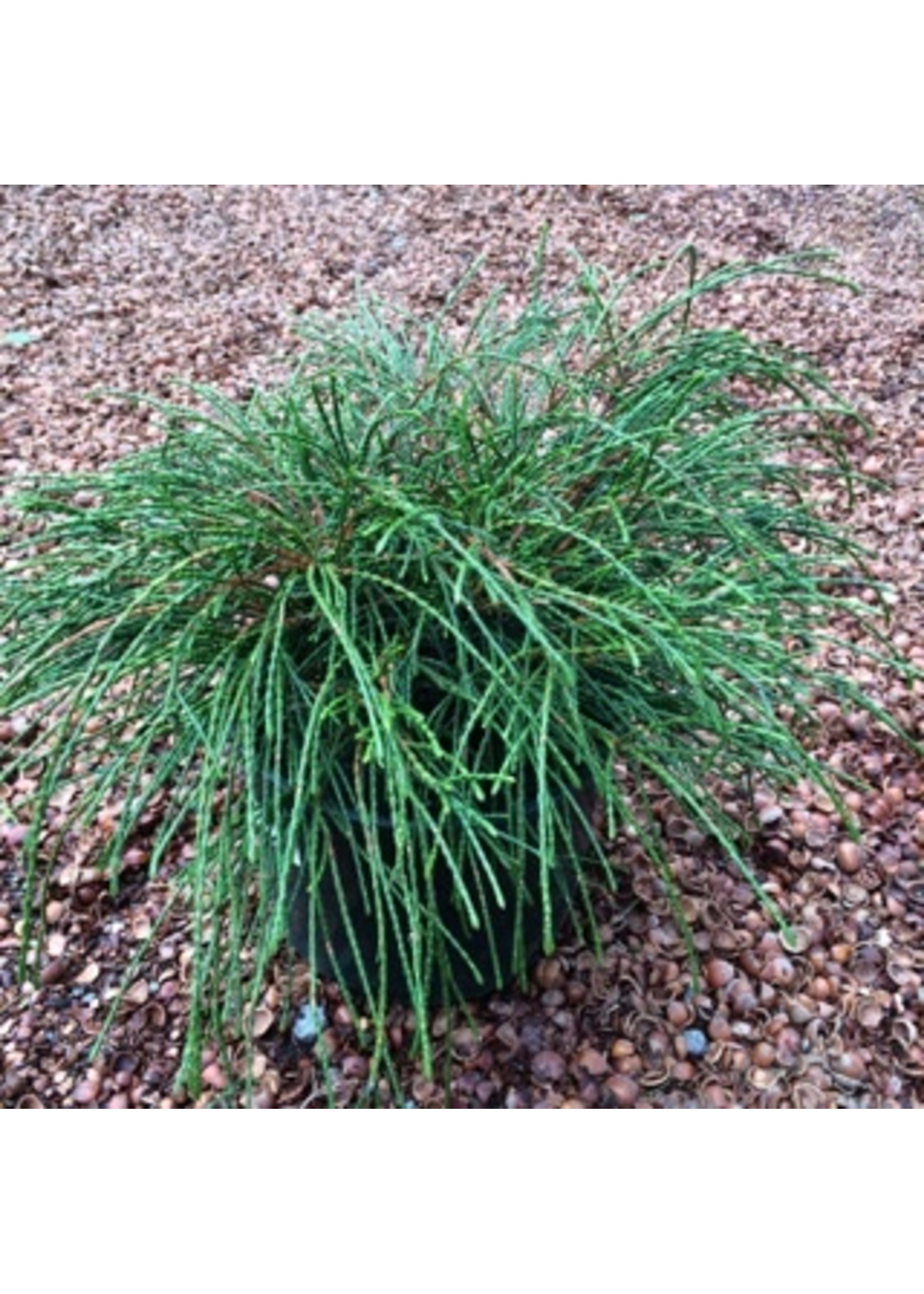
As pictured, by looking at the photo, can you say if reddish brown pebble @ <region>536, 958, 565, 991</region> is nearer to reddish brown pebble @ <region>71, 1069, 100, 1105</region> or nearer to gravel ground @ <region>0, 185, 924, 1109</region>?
gravel ground @ <region>0, 185, 924, 1109</region>

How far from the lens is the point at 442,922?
1.21 metres

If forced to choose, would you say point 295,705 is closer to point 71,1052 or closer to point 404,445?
point 404,445

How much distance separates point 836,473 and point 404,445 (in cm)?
48

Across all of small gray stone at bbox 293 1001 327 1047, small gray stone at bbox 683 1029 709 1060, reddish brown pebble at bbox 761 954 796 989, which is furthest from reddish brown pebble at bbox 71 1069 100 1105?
reddish brown pebble at bbox 761 954 796 989

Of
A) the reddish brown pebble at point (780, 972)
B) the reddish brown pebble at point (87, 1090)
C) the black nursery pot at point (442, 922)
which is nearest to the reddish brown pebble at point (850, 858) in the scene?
the reddish brown pebble at point (780, 972)

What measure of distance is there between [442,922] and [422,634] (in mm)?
313

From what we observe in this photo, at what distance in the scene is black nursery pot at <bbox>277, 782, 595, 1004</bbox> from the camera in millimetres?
1124

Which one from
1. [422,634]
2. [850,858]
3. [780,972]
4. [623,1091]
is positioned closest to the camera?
[422,634]

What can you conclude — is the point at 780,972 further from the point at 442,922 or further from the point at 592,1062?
the point at 442,922

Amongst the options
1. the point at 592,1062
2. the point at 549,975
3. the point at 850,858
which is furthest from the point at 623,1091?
the point at 850,858

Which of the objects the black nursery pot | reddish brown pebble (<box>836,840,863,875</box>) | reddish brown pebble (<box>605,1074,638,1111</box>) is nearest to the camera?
the black nursery pot

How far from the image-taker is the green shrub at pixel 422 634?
100cm

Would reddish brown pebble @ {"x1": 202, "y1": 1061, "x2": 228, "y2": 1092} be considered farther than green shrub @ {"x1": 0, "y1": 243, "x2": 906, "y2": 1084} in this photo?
Yes

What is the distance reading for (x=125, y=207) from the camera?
3031 mm
